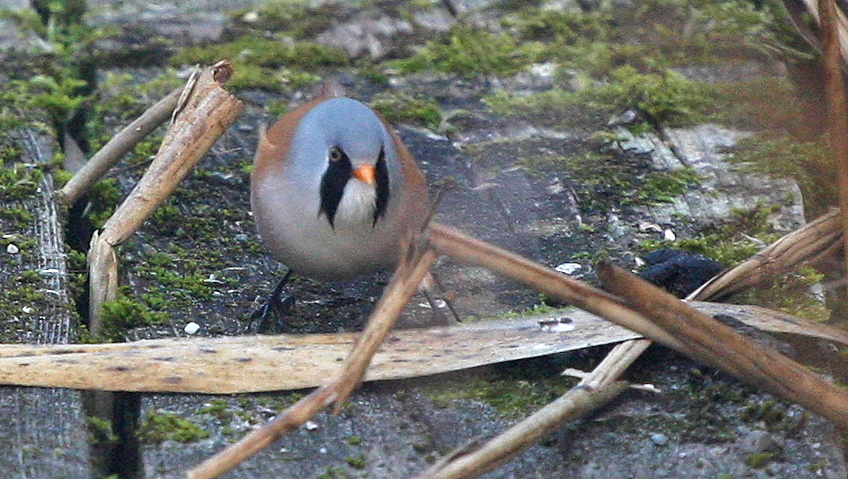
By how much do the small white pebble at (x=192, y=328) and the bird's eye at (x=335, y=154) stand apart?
51 centimetres

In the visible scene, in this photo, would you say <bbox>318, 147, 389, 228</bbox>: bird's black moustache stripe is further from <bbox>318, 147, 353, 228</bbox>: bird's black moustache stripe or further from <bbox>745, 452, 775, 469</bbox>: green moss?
<bbox>745, 452, 775, 469</bbox>: green moss

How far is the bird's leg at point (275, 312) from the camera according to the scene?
2.96 metres

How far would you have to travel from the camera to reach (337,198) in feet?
9.98

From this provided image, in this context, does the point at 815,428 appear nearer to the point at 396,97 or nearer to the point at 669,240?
the point at 669,240

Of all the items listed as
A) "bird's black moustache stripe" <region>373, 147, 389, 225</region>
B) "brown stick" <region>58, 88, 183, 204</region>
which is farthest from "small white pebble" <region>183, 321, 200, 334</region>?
"brown stick" <region>58, 88, 183, 204</region>

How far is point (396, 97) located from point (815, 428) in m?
2.08

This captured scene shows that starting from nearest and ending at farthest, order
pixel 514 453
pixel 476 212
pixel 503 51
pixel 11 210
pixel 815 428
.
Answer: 1. pixel 514 453
2. pixel 815 428
3. pixel 11 210
4. pixel 476 212
5. pixel 503 51

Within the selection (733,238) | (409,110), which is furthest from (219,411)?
(409,110)

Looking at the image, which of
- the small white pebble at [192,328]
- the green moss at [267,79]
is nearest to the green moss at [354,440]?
the small white pebble at [192,328]

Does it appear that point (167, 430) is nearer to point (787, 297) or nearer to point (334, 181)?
point (334, 181)

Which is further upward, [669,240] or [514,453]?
[514,453]

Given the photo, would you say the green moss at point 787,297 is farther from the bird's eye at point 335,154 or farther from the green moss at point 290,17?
the green moss at point 290,17

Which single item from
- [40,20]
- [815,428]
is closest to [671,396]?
[815,428]

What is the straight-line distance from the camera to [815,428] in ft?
8.20
